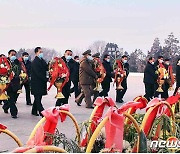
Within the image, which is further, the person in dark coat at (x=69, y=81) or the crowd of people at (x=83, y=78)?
the person in dark coat at (x=69, y=81)

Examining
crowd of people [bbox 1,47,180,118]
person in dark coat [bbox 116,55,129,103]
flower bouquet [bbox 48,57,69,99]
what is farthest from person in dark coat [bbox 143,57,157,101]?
flower bouquet [bbox 48,57,69,99]

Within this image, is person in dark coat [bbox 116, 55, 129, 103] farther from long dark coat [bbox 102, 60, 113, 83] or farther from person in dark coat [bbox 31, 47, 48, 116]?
person in dark coat [bbox 31, 47, 48, 116]

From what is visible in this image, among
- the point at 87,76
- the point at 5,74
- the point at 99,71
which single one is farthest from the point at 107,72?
the point at 5,74

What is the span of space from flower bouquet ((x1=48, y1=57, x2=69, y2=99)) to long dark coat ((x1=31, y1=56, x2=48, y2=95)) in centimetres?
72

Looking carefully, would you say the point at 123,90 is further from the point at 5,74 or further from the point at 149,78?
the point at 5,74

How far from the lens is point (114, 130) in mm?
2553

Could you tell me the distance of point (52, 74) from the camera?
30.0ft

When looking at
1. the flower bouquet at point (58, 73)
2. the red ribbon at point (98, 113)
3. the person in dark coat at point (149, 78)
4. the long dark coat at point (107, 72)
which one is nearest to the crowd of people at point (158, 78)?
the person in dark coat at point (149, 78)

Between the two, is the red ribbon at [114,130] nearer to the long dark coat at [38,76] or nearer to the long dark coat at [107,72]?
the long dark coat at [38,76]

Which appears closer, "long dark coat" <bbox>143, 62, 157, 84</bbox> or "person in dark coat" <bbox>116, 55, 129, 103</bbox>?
"long dark coat" <bbox>143, 62, 157, 84</bbox>

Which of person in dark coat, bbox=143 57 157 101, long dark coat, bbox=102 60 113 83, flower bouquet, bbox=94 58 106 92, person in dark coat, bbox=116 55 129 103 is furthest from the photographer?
person in dark coat, bbox=116 55 129 103

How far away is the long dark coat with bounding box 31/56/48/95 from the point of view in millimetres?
8258

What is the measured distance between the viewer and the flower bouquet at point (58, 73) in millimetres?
9125

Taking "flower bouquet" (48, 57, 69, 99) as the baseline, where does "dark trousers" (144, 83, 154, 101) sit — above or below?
below
